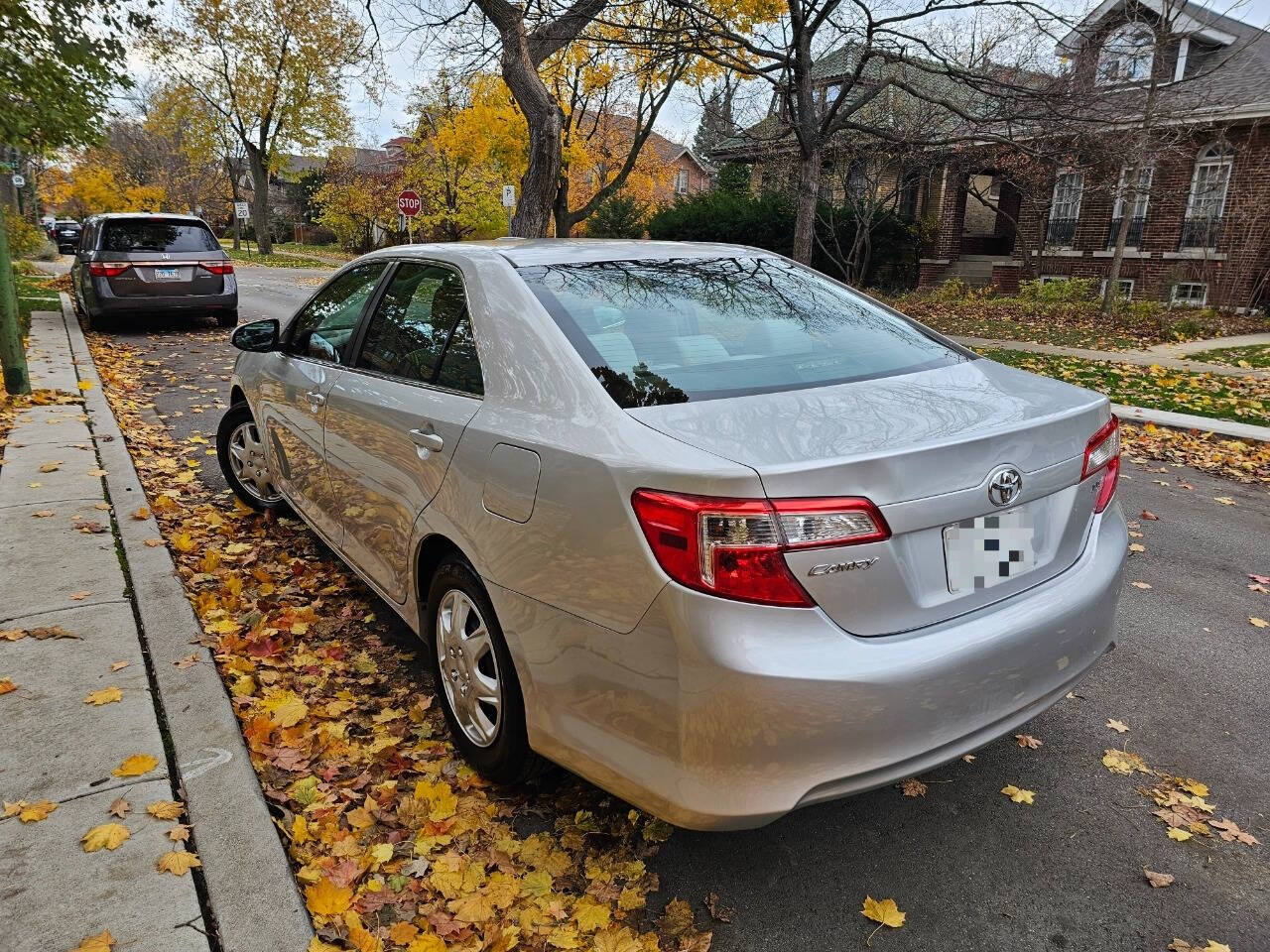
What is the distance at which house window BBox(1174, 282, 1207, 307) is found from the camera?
18.1m

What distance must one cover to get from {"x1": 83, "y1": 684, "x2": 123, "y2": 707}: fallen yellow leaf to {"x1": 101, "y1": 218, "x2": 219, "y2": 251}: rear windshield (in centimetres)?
1133

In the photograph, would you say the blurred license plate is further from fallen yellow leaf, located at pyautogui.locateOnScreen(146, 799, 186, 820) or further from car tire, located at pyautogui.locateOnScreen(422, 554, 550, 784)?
fallen yellow leaf, located at pyautogui.locateOnScreen(146, 799, 186, 820)

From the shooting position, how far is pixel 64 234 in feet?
163

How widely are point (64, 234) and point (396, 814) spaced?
58348mm

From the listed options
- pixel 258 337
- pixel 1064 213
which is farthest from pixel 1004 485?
pixel 1064 213

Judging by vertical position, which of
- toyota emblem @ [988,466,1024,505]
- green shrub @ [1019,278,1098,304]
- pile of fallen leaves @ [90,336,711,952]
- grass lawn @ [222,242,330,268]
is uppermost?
toyota emblem @ [988,466,1024,505]

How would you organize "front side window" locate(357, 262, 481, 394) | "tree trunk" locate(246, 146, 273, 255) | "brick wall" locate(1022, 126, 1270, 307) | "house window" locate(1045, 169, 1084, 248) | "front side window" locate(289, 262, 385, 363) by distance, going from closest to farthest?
"front side window" locate(357, 262, 481, 394), "front side window" locate(289, 262, 385, 363), "brick wall" locate(1022, 126, 1270, 307), "house window" locate(1045, 169, 1084, 248), "tree trunk" locate(246, 146, 273, 255)

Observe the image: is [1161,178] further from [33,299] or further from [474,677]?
[33,299]

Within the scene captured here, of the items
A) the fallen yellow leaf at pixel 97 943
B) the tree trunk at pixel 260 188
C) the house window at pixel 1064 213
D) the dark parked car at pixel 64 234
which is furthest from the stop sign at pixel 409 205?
the dark parked car at pixel 64 234

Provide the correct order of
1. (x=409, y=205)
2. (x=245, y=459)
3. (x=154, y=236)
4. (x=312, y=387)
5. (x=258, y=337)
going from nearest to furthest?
(x=312, y=387), (x=258, y=337), (x=245, y=459), (x=154, y=236), (x=409, y=205)

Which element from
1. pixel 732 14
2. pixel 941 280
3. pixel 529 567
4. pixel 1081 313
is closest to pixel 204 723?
pixel 529 567

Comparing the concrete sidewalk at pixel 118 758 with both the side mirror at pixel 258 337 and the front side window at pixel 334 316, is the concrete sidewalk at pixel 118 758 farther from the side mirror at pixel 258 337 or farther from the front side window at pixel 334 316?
the front side window at pixel 334 316

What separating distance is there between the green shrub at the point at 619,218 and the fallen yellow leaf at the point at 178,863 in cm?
A: 3094

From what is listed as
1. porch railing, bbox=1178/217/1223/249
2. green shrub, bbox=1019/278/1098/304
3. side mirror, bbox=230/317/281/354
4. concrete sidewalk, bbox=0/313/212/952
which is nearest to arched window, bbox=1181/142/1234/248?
porch railing, bbox=1178/217/1223/249
